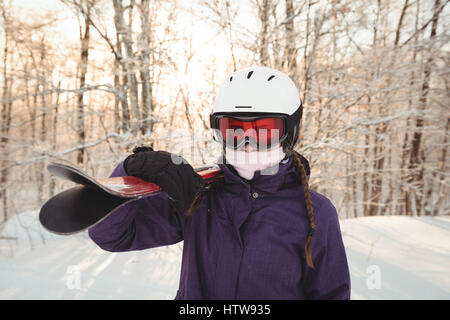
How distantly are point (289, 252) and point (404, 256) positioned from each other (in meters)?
5.35

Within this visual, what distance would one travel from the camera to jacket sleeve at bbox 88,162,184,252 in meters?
1.18

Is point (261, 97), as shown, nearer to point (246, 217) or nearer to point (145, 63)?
point (246, 217)

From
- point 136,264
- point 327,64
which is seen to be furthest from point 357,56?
point 136,264

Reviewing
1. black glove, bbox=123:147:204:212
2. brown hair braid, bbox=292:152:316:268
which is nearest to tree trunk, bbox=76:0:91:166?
black glove, bbox=123:147:204:212

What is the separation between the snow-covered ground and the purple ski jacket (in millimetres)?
2785

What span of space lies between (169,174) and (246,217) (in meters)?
0.43

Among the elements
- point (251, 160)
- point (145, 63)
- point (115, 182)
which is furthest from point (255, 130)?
point (145, 63)

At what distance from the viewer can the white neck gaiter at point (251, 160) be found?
4.31 ft

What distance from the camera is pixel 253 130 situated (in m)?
1.31

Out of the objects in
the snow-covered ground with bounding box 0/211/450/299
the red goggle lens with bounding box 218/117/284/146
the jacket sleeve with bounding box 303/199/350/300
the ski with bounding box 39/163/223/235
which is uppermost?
the red goggle lens with bounding box 218/117/284/146

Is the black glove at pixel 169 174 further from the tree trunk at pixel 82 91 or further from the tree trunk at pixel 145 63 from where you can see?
the tree trunk at pixel 82 91

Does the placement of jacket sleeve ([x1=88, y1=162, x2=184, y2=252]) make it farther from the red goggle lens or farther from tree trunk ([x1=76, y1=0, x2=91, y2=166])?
tree trunk ([x1=76, y1=0, x2=91, y2=166])

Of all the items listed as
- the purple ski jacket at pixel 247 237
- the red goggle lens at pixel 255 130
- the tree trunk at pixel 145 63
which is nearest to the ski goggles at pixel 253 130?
the red goggle lens at pixel 255 130

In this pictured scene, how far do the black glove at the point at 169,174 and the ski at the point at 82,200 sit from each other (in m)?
0.06
